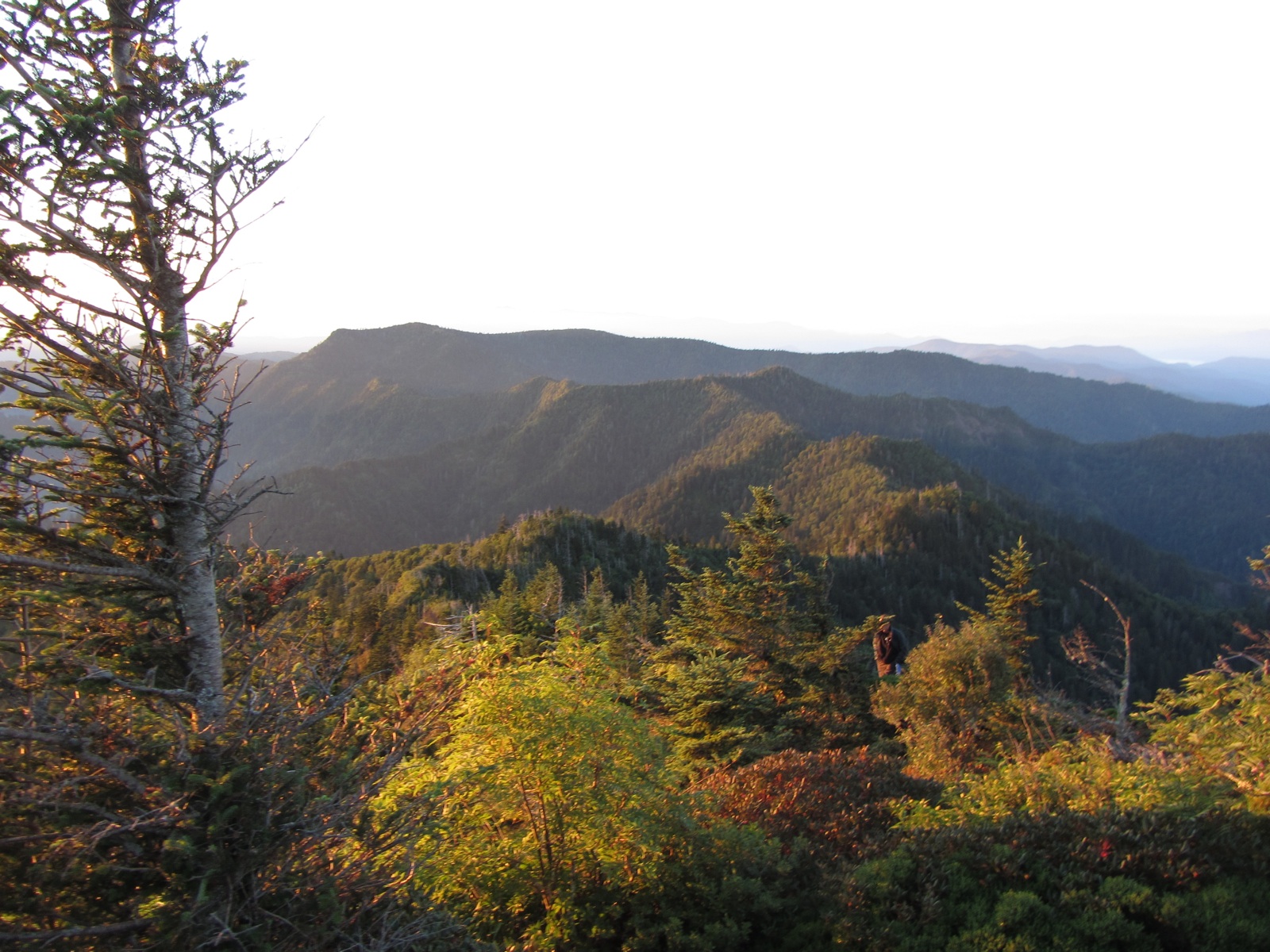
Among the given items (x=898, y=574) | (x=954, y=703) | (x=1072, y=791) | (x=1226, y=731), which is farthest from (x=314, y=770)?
(x=898, y=574)

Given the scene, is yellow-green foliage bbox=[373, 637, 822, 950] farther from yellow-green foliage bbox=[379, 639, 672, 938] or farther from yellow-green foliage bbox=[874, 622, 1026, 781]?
yellow-green foliage bbox=[874, 622, 1026, 781]

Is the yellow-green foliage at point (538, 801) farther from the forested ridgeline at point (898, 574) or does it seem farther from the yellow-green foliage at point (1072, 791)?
the forested ridgeline at point (898, 574)

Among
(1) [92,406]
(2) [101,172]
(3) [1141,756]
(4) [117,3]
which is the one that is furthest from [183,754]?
(3) [1141,756]

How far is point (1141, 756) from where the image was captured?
30.9ft

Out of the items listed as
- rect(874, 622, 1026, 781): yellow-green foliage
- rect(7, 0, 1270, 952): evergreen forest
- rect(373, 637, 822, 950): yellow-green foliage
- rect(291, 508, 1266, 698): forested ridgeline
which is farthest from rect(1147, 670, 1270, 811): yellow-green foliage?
rect(291, 508, 1266, 698): forested ridgeline

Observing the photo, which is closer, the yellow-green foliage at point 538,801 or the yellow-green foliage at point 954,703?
the yellow-green foliage at point 538,801

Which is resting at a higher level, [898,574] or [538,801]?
[538,801]

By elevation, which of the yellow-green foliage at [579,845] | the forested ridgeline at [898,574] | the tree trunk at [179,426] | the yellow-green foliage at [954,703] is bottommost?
the forested ridgeline at [898,574]

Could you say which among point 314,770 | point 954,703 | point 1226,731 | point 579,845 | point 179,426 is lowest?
point 954,703

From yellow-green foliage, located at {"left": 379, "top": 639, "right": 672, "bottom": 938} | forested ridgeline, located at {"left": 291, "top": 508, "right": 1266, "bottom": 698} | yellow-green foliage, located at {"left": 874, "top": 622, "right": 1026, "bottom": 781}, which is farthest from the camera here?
forested ridgeline, located at {"left": 291, "top": 508, "right": 1266, "bottom": 698}

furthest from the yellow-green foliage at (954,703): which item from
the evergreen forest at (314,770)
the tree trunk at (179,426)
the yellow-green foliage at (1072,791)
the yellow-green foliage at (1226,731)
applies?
the tree trunk at (179,426)

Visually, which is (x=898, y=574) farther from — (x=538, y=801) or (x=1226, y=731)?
(x=538, y=801)

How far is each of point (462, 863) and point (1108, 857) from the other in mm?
7520

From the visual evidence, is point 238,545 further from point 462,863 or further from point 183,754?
point 462,863
